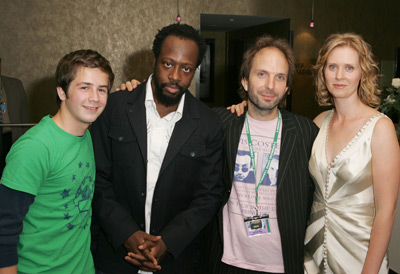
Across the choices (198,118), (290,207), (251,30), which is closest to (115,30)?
(251,30)

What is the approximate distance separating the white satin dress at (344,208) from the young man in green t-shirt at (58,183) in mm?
1073

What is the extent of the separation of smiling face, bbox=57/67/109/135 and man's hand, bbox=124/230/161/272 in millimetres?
528

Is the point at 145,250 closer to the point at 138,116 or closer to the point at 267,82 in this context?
the point at 138,116

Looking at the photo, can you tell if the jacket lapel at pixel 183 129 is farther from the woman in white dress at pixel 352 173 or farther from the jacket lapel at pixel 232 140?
the woman in white dress at pixel 352 173

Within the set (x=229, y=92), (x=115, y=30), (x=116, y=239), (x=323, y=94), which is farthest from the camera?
(x=229, y=92)

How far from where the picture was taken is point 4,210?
3.73 ft

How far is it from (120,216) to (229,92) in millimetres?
8209

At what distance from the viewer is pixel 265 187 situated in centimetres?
177

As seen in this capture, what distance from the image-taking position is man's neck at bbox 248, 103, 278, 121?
6.03ft

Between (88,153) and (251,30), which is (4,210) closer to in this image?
(88,153)

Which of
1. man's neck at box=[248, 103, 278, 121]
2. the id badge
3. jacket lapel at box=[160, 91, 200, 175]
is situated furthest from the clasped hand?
man's neck at box=[248, 103, 278, 121]

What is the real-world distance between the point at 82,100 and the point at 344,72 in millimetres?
1202

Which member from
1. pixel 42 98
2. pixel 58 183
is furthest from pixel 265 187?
pixel 42 98

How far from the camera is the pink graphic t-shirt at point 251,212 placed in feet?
5.73
